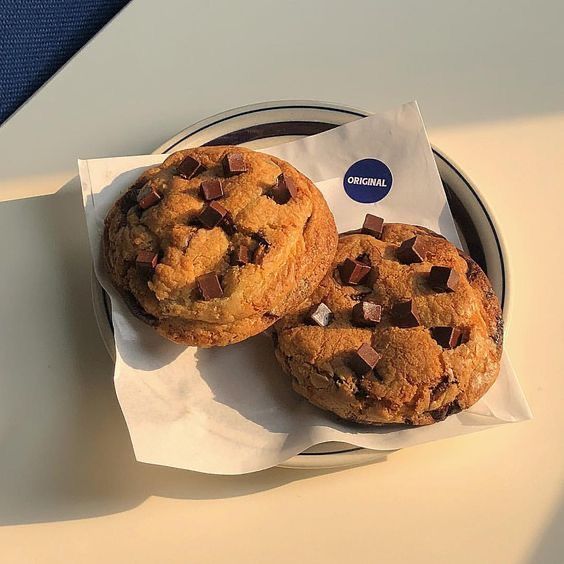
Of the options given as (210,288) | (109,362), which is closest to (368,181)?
(210,288)

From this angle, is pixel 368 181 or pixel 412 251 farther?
pixel 368 181

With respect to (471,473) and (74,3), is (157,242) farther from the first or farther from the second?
(74,3)

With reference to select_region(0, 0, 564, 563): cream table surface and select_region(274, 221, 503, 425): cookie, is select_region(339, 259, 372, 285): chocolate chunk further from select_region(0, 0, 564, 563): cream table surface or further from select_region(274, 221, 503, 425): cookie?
select_region(0, 0, 564, 563): cream table surface

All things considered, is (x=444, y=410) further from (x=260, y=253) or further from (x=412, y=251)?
(x=260, y=253)

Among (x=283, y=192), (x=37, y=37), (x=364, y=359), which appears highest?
(x=37, y=37)

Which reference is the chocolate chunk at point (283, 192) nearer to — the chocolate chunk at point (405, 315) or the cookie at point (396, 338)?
the cookie at point (396, 338)

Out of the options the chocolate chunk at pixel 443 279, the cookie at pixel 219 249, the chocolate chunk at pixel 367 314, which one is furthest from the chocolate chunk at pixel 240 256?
the chocolate chunk at pixel 443 279

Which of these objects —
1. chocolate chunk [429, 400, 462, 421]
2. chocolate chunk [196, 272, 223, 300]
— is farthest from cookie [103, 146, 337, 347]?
chocolate chunk [429, 400, 462, 421]
